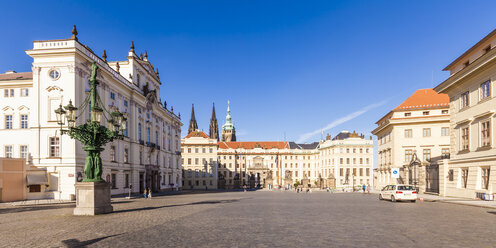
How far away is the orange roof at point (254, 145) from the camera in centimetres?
11975

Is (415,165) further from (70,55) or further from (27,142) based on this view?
(27,142)

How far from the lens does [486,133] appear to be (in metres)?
28.8

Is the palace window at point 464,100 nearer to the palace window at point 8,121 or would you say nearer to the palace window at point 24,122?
the palace window at point 24,122

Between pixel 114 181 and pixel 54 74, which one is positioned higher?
pixel 54 74

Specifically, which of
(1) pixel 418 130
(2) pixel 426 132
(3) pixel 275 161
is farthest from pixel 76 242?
(3) pixel 275 161

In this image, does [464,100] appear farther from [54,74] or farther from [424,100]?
[54,74]

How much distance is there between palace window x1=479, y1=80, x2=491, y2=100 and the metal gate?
12.1 metres

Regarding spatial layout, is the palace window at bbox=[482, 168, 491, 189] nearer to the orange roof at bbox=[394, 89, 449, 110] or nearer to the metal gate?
the metal gate

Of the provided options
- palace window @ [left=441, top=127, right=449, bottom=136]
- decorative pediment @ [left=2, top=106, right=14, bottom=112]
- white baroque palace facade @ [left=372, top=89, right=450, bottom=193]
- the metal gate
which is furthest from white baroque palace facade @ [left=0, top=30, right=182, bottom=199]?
palace window @ [left=441, top=127, right=449, bottom=136]

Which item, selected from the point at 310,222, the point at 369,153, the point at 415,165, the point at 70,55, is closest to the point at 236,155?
the point at 369,153

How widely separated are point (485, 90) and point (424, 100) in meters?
26.0

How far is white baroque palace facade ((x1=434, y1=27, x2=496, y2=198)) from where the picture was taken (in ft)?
91.7

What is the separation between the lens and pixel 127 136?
156 feet

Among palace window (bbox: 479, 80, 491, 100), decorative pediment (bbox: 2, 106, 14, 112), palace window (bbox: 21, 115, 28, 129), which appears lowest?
palace window (bbox: 21, 115, 28, 129)
